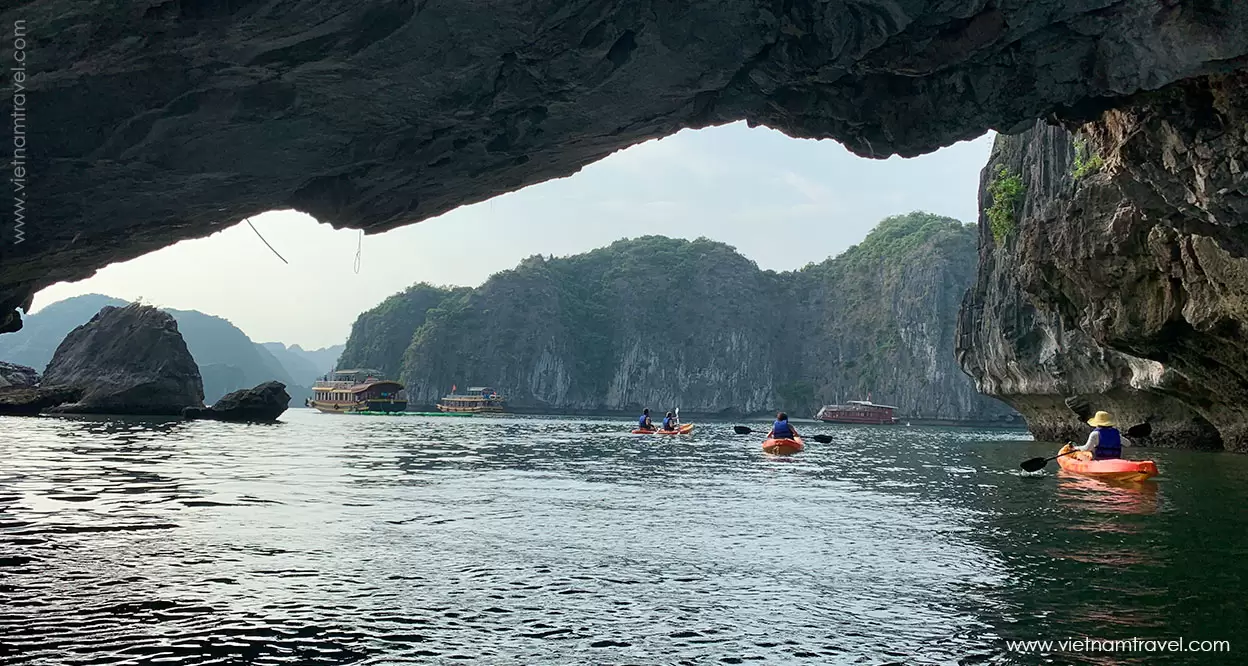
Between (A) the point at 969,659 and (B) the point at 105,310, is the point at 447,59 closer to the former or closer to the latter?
(A) the point at 969,659

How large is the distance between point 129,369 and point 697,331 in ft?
335

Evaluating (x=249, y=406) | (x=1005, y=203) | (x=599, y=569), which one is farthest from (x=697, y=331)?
(x=599, y=569)

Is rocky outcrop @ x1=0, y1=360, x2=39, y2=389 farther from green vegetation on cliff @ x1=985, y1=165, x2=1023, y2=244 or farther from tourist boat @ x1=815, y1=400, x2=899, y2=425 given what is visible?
tourist boat @ x1=815, y1=400, x2=899, y2=425

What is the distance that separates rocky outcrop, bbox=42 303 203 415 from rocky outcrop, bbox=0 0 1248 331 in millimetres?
38213

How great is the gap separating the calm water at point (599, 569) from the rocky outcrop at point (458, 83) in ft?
15.4

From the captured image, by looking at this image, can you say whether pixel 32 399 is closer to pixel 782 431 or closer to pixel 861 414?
pixel 782 431

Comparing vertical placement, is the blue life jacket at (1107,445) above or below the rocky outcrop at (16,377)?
below

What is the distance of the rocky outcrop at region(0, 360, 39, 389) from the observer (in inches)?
2058

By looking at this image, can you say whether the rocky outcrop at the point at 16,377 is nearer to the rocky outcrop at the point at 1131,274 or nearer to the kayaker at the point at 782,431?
the kayaker at the point at 782,431

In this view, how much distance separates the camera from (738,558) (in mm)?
9211

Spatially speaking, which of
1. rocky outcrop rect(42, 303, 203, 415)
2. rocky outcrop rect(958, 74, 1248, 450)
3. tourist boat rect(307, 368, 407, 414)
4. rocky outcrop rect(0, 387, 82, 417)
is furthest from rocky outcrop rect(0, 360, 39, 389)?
rocky outcrop rect(958, 74, 1248, 450)

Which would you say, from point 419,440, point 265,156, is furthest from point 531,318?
point 265,156

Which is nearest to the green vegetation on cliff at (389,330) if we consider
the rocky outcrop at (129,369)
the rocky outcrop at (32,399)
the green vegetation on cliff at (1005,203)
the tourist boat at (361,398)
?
the tourist boat at (361,398)

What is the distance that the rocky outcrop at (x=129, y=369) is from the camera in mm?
47594
